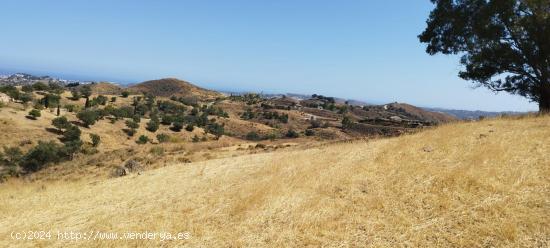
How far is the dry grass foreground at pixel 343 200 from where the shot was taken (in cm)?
820

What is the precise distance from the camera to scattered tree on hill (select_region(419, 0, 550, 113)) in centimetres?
1906

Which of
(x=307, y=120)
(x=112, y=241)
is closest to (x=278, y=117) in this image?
(x=307, y=120)

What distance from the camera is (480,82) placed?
22.4 m

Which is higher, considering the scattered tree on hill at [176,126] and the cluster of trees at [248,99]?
the cluster of trees at [248,99]

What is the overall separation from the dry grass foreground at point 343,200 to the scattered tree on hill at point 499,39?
5196mm

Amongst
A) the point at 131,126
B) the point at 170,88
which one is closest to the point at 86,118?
the point at 131,126

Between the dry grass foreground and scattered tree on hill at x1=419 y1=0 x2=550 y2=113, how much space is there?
5.20m

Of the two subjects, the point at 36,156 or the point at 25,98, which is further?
the point at 25,98

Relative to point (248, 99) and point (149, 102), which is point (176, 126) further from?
point (248, 99)

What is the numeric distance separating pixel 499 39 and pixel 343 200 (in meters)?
15.9

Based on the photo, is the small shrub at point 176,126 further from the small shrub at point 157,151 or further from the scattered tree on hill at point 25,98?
the small shrub at point 157,151

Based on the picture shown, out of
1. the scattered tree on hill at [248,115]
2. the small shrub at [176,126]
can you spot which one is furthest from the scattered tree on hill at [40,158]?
the scattered tree on hill at [248,115]

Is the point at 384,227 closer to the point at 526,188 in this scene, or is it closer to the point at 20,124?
the point at 526,188

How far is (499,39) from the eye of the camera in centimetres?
2062
